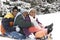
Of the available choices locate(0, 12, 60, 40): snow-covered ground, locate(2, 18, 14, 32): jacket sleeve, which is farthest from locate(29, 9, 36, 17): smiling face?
locate(2, 18, 14, 32): jacket sleeve

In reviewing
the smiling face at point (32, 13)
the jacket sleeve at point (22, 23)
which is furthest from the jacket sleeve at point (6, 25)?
the smiling face at point (32, 13)

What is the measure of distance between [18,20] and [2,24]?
136 mm

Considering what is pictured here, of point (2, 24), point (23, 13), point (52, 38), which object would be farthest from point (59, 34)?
point (2, 24)

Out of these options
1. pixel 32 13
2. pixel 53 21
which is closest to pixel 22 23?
pixel 32 13

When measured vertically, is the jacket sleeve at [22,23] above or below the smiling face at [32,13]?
below

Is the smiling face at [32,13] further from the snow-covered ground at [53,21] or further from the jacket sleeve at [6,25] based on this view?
the jacket sleeve at [6,25]

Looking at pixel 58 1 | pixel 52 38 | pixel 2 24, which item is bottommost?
pixel 52 38

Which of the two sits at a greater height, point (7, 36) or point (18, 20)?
point (18, 20)

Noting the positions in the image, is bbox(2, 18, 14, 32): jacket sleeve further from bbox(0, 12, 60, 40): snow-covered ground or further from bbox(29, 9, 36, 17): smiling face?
bbox(29, 9, 36, 17): smiling face

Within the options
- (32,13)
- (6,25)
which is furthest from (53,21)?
(6,25)

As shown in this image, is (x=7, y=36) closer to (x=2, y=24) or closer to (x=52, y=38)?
(x=2, y=24)

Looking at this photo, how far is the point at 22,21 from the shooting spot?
1883 millimetres

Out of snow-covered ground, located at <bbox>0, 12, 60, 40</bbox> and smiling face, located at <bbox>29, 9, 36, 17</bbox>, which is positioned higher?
smiling face, located at <bbox>29, 9, 36, 17</bbox>

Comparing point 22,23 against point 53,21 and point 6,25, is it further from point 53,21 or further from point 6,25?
point 53,21
